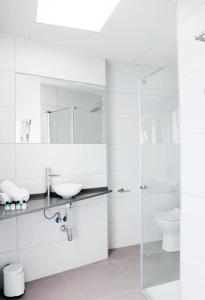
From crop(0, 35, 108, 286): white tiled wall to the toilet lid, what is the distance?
722 mm

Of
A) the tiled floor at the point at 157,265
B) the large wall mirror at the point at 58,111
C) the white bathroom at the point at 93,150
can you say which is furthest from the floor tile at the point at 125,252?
the large wall mirror at the point at 58,111

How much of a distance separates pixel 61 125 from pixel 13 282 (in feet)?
4.98

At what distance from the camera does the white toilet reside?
202cm

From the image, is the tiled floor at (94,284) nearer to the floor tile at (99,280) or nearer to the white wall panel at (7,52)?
the floor tile at (99,280)

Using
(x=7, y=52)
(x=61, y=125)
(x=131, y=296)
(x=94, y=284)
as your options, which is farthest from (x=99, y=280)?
(x=7, y=52)

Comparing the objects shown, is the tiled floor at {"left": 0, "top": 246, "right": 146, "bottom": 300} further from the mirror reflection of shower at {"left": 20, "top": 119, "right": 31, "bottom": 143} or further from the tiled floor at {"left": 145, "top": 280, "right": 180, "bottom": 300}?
the mirror reflection of shower at {"left": 20, "top": 119, "right": 31, "bottom": 143}

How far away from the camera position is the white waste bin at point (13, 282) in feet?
6.76

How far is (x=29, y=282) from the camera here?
2338 mm

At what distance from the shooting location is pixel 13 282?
206 cm

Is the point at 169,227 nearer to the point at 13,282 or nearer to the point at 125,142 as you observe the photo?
the point at 125,142

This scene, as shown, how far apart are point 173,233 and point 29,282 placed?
1.44 metres

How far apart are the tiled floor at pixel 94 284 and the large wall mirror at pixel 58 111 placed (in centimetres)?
136

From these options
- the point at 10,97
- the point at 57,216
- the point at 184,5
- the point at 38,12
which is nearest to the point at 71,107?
the point at 10,97

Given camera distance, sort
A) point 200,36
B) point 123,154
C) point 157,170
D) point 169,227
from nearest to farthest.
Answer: point 200,36
point 169,227
point 157,170
point 123,154
